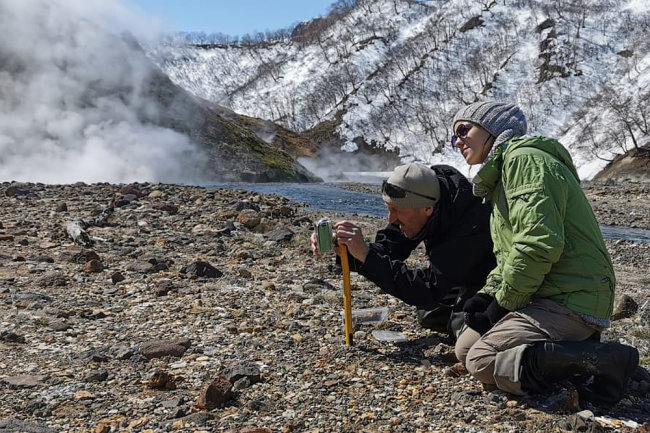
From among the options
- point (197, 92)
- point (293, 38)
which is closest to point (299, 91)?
point (197, 92)

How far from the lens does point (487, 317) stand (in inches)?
140

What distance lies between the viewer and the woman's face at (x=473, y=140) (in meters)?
3.62

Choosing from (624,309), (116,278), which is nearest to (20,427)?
(116,278)

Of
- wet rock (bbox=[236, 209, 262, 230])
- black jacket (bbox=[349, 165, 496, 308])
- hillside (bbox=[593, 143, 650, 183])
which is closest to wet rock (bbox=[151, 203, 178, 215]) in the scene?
wet rock (bbox=[236, 209, 262, 230])

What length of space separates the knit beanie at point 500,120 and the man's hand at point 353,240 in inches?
46.4

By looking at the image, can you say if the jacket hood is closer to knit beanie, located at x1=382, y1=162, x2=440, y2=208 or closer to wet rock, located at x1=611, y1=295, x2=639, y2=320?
knit beanie, located at x1=382, y1=162, x2=440, y2=208

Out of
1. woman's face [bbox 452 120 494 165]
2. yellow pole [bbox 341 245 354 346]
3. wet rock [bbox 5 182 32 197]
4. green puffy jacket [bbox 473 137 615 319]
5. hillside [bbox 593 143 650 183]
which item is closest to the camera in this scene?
green puffy jacket [bbox 473 137 615 319]

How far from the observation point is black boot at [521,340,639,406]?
337cm

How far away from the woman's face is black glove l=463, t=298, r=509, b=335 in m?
0.88

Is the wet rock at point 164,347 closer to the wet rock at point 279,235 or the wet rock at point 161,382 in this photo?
the wet rock at point 161,382

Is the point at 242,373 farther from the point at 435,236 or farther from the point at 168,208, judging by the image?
the point at 168,208

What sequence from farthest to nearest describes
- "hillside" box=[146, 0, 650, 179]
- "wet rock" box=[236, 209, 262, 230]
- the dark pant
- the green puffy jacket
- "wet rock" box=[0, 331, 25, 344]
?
"hillside" box=[146, 0, 650, 179]
"wet rock" box=[236, 209, 262, 230]
"wet rock" box=[0, 331, 25, 344]
the dark pant
the green puffy jacket

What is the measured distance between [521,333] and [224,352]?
2252mm

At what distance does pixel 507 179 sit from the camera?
3291 millimetres
